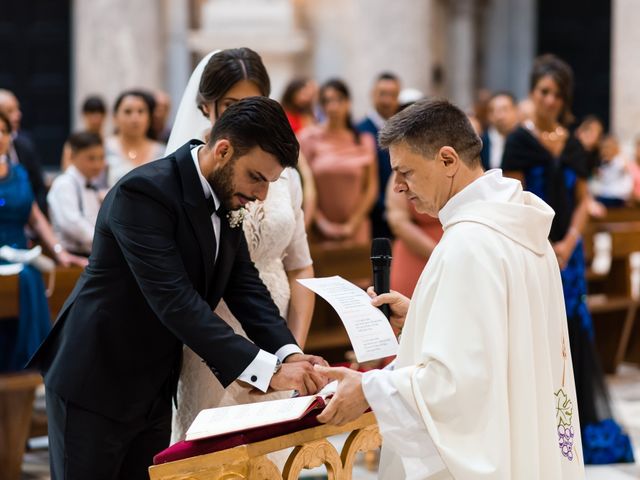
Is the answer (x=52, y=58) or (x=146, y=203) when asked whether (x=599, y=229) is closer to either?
(x=146, y=203)

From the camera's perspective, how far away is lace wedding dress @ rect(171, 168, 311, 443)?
146 inches

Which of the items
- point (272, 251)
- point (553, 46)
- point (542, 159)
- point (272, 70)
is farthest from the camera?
point (553, 46)

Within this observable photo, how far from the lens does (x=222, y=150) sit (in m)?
3.15

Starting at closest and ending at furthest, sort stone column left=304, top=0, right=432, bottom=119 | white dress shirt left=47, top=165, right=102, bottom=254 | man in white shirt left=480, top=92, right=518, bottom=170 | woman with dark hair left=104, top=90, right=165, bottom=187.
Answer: white dress shirt left=47, top=165, right=102, bottom=254, woman with dark hair left=104, top=90, right=165, bottom=187, man in white shirt left=480, top=92, right=518, bottom=170, stone column left=304, top=0, right=432, bottom=119

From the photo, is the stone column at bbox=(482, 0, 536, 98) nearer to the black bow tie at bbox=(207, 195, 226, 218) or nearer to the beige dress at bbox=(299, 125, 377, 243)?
the beige dress at bbox=(299, 125, 377, 243)

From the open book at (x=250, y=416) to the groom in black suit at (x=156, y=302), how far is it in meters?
0.16

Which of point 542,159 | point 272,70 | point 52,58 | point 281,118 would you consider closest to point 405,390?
point 281,118

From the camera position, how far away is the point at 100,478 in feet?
10.8

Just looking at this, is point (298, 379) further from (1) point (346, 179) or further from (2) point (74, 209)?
(1) point (346, 179)

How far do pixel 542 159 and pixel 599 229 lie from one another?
2.83 m

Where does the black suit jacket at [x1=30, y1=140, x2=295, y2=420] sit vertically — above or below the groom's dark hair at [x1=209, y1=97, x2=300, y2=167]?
below

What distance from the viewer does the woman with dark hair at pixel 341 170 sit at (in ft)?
26.4

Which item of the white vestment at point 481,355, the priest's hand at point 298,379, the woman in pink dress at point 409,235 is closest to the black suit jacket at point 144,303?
the priest's hand at point 298,379

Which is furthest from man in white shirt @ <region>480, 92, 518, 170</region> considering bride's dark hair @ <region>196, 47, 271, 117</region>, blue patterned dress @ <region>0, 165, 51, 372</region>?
bride's dark hair @ <region>196, 47, 271, 117</region>
